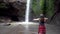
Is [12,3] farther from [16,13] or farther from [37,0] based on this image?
[37,0]

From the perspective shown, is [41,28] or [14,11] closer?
[41,28]

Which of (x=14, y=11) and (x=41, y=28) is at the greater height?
(x=41, y=28)

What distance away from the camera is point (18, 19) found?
22031 mm

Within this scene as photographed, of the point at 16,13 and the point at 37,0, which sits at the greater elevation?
the point at 37,0

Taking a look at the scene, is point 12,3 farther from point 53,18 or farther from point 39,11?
point 53,18

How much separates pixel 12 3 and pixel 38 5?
2.98m

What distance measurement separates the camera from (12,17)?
884 inches

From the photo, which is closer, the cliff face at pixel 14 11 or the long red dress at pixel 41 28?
the long red dress at pixel 41 28

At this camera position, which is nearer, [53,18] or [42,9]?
[53,18]

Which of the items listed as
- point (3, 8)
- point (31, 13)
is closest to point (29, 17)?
point (31, 13)

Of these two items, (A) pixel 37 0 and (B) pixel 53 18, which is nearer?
(B) pixel 53 18

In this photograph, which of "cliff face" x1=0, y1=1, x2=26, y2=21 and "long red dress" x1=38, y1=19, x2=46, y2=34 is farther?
"cliff face" x1=0, y1=1, x2=26, y2=21

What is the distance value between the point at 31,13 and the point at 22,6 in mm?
1383

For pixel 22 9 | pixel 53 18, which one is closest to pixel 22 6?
pixel 22 9
